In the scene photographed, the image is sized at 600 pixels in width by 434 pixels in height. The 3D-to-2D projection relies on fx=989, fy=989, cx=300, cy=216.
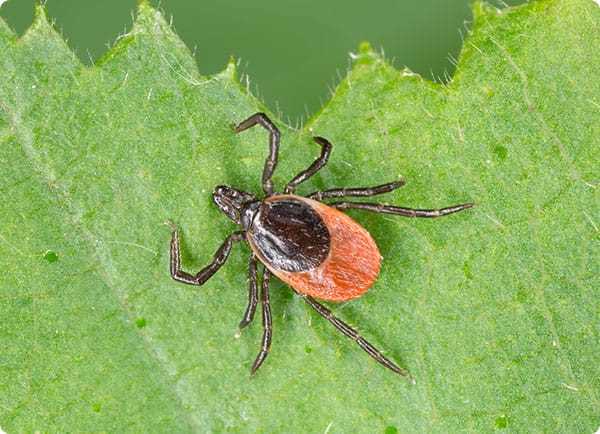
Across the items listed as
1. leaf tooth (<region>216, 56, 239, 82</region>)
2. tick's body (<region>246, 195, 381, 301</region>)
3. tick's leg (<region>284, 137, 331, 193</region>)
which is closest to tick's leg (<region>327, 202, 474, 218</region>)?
tick's body (<region>246, 195, 381, 301</region>)

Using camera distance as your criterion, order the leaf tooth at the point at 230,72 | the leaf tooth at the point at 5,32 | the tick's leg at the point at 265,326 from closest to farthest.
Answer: the leaf tooth at the point at 5,32, the leaf tooth at the point at 230,72, the tick's leg at the point at 265,326

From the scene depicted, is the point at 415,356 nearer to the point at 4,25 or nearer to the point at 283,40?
the point at 283,40

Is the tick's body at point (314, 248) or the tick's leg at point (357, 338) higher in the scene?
the tick's body at point (314, 248)

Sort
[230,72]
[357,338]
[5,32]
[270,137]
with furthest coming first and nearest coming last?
1. [357,338]
2. [270,137]
3. [230,72]
4. [5,32]

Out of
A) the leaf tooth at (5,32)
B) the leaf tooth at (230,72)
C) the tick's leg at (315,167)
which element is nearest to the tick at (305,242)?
the tick's leg at (315,167)

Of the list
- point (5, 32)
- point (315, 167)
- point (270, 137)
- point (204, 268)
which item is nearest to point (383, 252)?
point (315, 167)

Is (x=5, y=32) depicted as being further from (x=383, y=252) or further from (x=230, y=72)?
(x=383, y=252)

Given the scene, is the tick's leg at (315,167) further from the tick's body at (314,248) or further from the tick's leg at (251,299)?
the tick's leg at (251,299)
